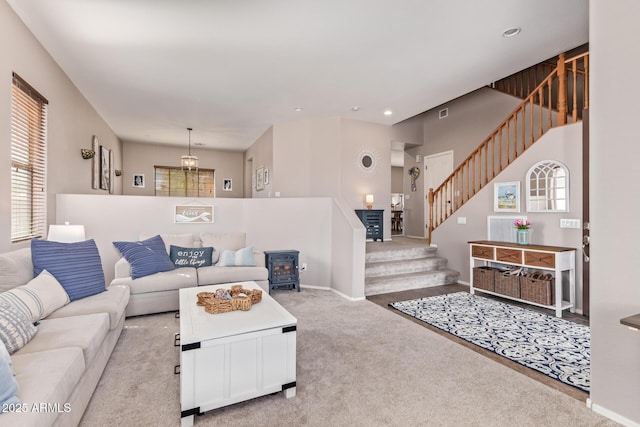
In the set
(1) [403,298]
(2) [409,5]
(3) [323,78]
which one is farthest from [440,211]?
(2) [409,5]

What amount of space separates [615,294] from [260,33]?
12.3ft

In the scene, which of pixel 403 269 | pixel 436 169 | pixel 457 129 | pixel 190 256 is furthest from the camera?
pixel 436 169

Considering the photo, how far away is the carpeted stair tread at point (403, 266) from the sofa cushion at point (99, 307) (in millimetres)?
3470

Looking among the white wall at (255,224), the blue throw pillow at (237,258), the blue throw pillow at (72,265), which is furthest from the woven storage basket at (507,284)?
the blue throw pillow at (72,265)

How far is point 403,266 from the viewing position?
17.9 ft

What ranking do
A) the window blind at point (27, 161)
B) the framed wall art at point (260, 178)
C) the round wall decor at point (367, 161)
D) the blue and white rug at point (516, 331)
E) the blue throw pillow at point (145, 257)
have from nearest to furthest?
the blue and white rug at point (516, 331)
the window blind at point (27, 161)
the blue throw pillow at point (145, 257)
the round wall decor at point (367, 161)
the framed wall art at point (260, 178)

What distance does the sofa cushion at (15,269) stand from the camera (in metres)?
2.32

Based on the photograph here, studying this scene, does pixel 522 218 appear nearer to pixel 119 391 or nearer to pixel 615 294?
pixel 615 294

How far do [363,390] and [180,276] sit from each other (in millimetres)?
2691

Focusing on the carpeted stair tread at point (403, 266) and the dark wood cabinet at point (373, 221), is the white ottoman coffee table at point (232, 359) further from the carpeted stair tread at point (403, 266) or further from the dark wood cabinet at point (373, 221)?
the dark wood cabinet at point (373, 221)

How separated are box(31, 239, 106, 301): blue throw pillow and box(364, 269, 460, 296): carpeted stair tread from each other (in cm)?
341

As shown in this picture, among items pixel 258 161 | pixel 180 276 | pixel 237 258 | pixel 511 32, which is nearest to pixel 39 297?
pixel 180 276

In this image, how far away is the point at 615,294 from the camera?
6.29ft

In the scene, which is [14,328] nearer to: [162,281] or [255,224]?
[162,281]
